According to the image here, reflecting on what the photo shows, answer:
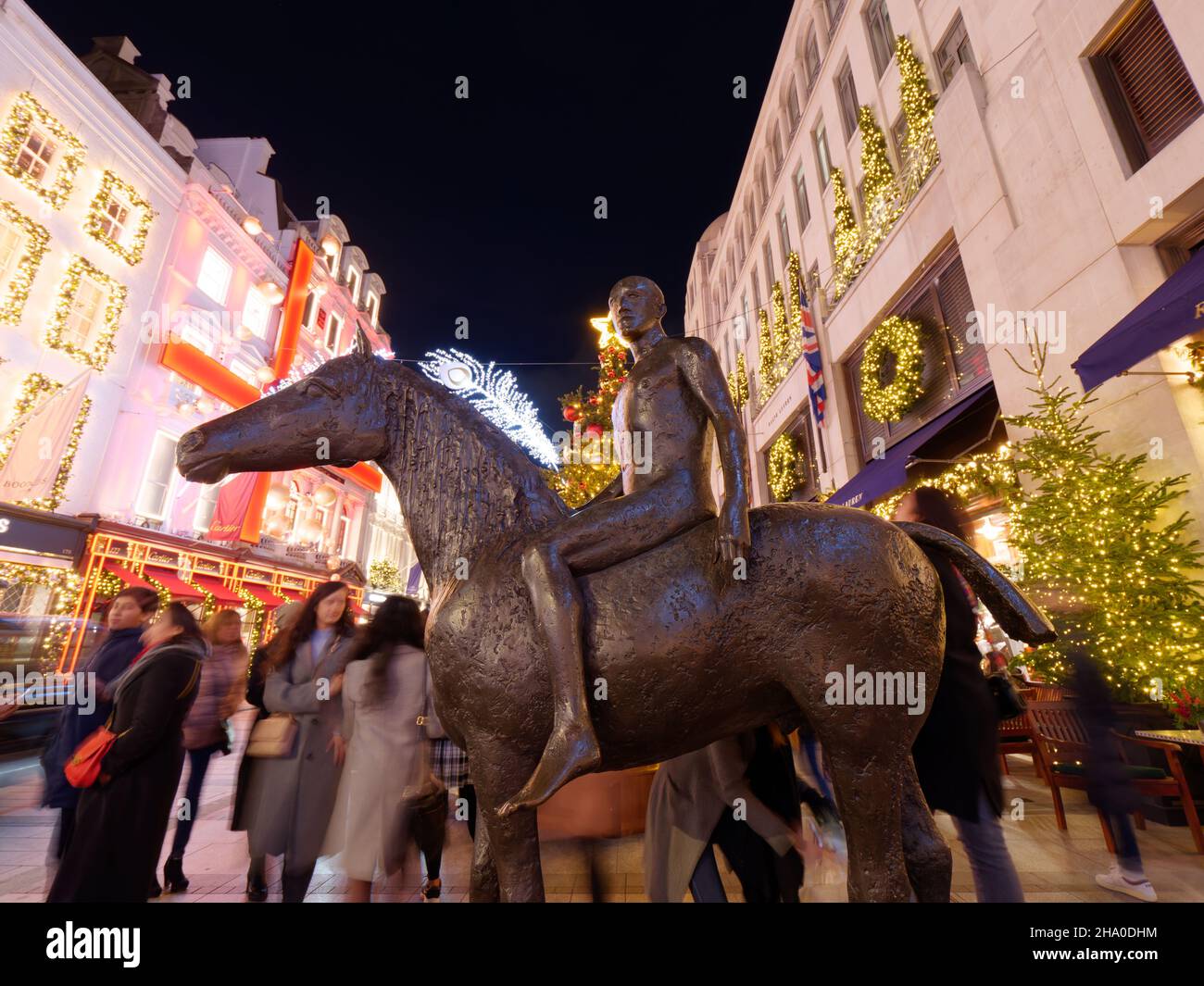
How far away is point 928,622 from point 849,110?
1741cm

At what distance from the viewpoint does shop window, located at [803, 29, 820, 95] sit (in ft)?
55.5

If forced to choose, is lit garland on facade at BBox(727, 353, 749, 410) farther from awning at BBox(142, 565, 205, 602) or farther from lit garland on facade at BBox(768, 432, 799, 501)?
awning at BBox(142, 565, 205, 602)

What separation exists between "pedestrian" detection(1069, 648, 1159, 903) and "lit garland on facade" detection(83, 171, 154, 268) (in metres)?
19.9

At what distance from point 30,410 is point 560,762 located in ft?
51.8

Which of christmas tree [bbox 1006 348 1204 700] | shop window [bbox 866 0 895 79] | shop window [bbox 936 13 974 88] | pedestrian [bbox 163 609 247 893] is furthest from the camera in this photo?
shop window [bbox 866 0 895 79]

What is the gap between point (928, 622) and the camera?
2033mm

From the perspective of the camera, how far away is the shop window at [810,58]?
1691 centimetres

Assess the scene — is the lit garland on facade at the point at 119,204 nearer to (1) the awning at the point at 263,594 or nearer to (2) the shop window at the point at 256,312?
(2) the shop window at the point at 256,312

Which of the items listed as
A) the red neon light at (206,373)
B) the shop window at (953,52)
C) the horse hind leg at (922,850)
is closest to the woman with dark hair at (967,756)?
the horse hind leg at (922,850)

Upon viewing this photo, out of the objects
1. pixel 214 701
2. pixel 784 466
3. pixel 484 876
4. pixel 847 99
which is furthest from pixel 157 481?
pixel 847 99

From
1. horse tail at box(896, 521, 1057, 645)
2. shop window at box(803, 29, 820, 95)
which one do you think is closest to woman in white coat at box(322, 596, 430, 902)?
horse tail at box(896, 521, 1057, 645)

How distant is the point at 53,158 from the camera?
40.8 feet
